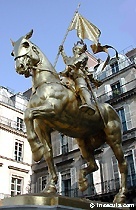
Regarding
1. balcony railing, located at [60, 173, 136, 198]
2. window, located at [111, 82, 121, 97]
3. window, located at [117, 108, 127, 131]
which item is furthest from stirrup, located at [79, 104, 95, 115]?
window, located at [111, 82, 121, 97]

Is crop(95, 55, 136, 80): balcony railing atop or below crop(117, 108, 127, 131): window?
atop

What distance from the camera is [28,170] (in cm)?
2602

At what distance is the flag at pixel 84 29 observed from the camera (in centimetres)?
622

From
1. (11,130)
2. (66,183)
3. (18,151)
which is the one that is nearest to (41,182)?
(66,183)

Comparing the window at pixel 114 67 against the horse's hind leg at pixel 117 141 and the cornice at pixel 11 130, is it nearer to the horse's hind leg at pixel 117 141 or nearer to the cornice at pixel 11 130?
the cornice at pixel 11 130

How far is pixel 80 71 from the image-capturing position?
5.40m

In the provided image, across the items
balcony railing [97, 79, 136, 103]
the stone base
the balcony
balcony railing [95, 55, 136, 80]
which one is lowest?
the stone base

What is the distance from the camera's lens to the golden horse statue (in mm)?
4395

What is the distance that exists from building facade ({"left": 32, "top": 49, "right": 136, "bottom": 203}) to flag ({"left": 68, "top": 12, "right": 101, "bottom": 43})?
1398 centimetres

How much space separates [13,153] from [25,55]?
835 inches

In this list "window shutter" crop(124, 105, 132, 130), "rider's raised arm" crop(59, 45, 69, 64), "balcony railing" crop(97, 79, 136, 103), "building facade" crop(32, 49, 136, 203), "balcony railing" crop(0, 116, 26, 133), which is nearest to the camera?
"rider's raised arm" crop(59, 45, 69, 64)

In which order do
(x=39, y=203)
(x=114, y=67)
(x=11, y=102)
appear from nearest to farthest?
(x=39, y=203)
(x=114, y=67)
(x=11, y=102)

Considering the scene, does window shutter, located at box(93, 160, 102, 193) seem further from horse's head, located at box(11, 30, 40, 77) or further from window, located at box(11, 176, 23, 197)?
horse's head, located at box(11, 30, 40, 77)

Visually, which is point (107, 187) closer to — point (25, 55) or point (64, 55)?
point (64, 55)
